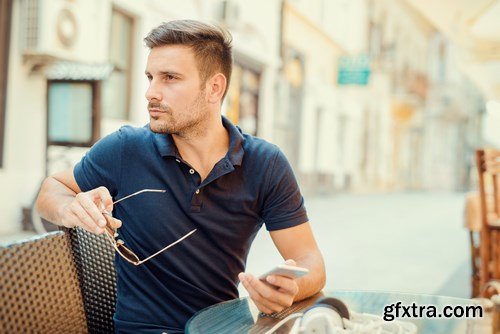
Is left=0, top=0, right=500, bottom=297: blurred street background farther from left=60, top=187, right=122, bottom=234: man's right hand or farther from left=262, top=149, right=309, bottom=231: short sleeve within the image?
left=60, top=187, right=122, bottom=234: man's right hand

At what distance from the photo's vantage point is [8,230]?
23.6ft

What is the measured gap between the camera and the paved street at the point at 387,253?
595 cm

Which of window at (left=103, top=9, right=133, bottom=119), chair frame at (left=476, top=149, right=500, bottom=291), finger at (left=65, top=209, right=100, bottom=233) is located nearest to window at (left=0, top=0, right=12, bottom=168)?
window at (left=103, top=9, right=133, bottom=119)

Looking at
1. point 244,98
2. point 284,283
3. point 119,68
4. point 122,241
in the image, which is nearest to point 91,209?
point 122,241

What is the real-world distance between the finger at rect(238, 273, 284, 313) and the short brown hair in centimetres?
81

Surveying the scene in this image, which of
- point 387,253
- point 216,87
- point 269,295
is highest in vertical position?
point 216,87

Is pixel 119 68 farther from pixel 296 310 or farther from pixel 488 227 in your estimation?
pixel 296 310

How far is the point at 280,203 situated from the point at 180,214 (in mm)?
313

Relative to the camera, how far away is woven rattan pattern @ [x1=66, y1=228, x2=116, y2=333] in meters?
1.98

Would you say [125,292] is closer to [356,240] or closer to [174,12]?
[356,240]

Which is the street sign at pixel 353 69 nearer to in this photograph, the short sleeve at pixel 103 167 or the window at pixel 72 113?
the window at pixel 72 113

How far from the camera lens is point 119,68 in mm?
8977

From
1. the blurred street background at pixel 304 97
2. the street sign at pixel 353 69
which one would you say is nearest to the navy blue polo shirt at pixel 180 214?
the blurred street background at pixel 304 97

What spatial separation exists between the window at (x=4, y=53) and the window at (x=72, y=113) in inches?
18.8
